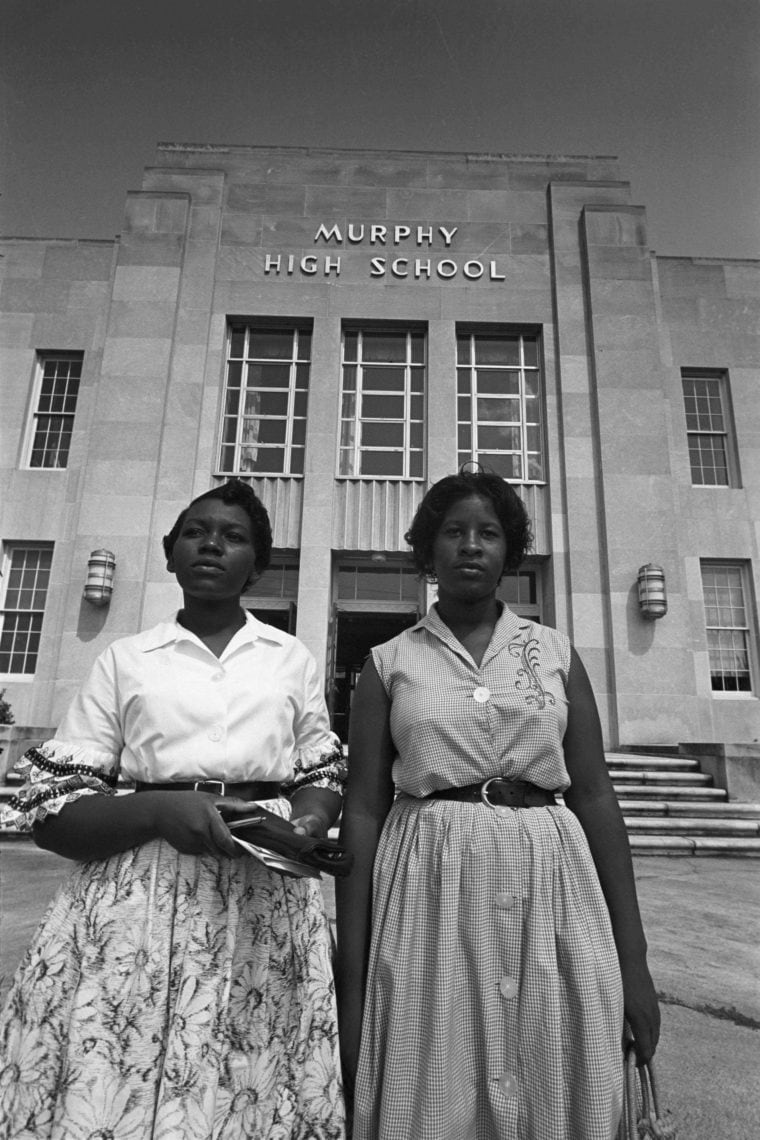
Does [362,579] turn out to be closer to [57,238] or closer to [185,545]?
[57,238]

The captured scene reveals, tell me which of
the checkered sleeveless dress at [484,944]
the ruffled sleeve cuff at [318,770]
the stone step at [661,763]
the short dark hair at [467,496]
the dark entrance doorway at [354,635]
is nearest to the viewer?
the checkered sleeveless dress at [484,944]

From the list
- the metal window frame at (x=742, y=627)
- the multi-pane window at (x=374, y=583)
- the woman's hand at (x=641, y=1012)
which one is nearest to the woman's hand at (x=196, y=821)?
the woman's hand at (x=641, y=1012)

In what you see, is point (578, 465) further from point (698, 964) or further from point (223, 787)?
point (223, 787)

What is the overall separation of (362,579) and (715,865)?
7261mm

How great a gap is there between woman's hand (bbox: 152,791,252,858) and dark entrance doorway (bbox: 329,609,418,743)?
10.3 metres

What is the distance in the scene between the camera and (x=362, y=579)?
39.9 ft

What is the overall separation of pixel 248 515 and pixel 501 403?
11.5 metres

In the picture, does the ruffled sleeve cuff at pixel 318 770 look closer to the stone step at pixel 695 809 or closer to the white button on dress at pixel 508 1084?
the white button on dress at pixel 508 1084

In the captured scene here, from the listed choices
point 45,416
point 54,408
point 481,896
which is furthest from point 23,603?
point 481,896

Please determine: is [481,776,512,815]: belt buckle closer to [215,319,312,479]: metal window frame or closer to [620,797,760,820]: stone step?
[620,797,760,820]: stone step

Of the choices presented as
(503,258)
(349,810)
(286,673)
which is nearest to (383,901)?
(349,810)

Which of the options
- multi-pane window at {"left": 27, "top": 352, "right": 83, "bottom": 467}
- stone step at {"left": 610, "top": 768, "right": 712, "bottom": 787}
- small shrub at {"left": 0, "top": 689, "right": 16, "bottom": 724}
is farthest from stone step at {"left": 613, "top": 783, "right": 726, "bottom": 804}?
multi-pane window at {"left": 27, "top": 352, "right": 83, "bottom": 467}

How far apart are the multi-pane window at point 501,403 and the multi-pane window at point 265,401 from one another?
9.97 ft

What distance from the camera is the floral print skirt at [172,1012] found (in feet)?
4.46
